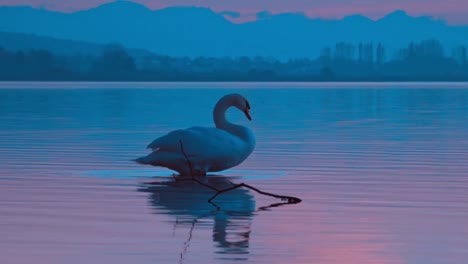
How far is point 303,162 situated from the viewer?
18.7 metres

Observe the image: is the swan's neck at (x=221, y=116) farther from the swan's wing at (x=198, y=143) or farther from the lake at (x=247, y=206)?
the swan's wing at (x=198, y=143)

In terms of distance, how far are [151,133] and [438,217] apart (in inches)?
658

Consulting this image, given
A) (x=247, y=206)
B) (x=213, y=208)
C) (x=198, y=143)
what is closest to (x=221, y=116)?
(x=198, y=143)

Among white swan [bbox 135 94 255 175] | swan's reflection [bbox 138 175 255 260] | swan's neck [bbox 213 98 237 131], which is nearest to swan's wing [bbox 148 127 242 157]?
white swan [bbox 135 94 255 175]

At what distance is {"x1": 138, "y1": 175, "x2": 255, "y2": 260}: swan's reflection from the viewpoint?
9.91 meters

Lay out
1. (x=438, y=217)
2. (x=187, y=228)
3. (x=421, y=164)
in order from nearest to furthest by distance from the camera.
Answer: (x=187, y=228) < (x=438, y=217) < (x=421, y=164)

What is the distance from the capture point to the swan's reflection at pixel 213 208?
32.5ft

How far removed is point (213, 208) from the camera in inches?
490

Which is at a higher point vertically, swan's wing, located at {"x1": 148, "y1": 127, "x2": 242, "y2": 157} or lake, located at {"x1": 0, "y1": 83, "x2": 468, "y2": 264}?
swan's wing, located at {"x1": 148, "y1": 127, "x2": 242, "y2": 157}

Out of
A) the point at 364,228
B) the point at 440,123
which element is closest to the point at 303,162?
the point at 364,228

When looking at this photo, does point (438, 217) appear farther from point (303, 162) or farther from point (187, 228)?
point (303, 162)

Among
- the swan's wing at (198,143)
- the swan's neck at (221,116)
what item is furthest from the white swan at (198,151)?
the swan's neck at (221,116)

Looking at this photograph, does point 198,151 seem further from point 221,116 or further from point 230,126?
point 221,116

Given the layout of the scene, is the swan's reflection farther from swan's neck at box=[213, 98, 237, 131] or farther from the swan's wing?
swan's neck at box=[213, 98, 237, 131]
